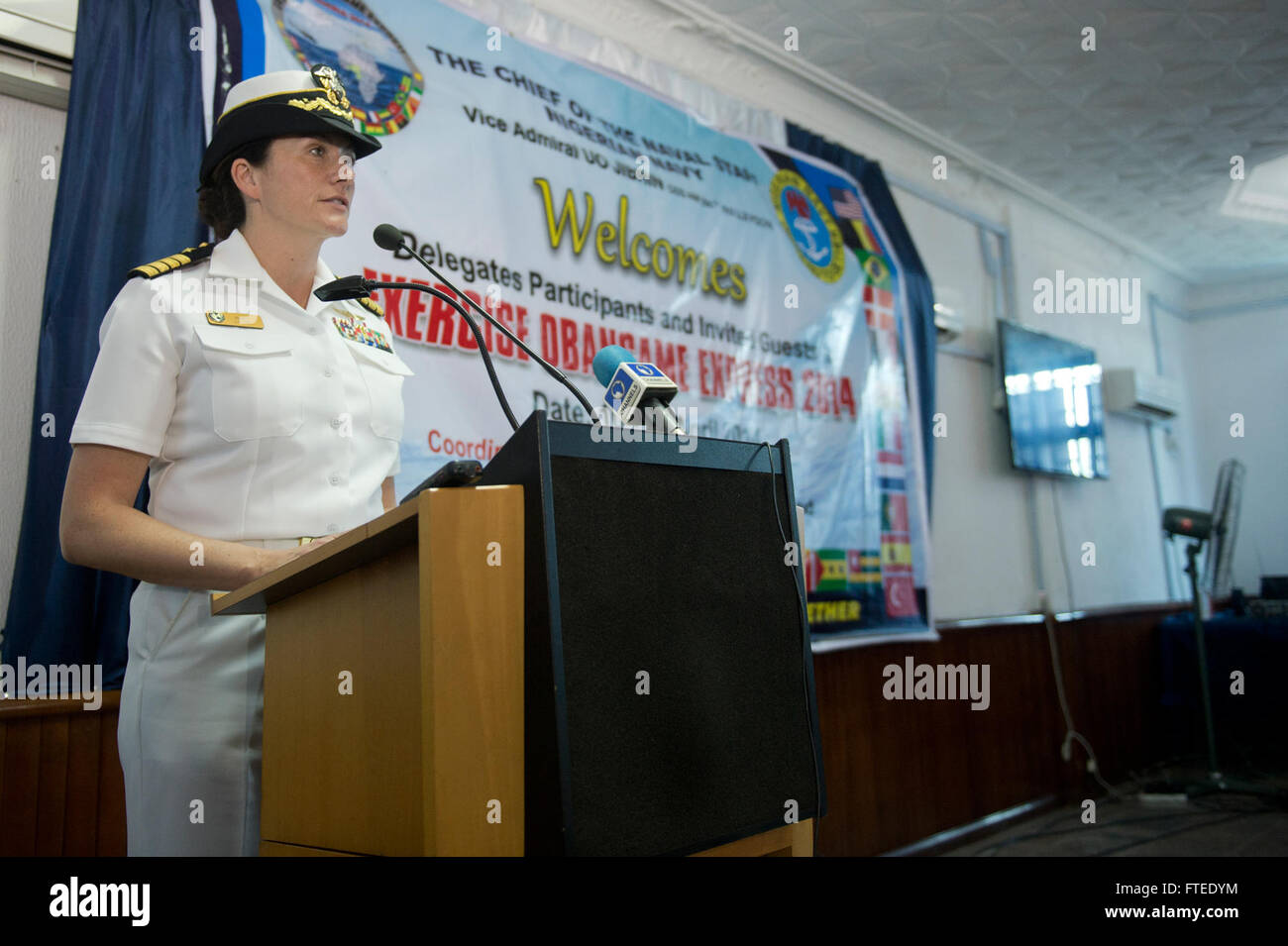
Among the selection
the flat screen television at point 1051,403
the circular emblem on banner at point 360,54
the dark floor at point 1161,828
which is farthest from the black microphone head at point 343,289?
the flat screen television at point 1051,403

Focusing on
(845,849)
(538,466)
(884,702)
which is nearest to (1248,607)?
(884,702)

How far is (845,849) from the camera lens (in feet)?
10.0

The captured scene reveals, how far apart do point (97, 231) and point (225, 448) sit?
790mm

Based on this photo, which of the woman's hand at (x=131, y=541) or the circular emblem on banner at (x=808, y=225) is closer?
the woman's hand at (x=131, y=541)

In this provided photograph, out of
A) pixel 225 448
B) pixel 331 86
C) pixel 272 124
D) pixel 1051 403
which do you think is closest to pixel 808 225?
pixel 1051 403

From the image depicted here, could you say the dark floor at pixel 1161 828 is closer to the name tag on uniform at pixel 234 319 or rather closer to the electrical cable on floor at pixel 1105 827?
the electrical cable on floor at pixel 1105 827

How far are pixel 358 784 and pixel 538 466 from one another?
1.20ft

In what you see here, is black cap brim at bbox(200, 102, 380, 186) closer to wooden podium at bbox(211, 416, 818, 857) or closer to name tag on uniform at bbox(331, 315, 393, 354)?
name tag on uniform at bbox(331, 315, 393, 354)

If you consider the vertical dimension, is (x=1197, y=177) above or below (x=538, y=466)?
above

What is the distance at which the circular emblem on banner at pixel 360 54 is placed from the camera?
2020 mm

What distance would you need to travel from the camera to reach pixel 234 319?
1.27 meters

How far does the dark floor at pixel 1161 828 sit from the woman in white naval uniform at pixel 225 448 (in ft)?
9.69

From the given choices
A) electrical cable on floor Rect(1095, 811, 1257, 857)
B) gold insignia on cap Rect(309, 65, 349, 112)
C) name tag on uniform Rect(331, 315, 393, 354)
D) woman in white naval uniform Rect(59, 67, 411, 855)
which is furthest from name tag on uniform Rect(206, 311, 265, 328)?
electrical cable on floor Rect(1095, 811, 1257, 857)
